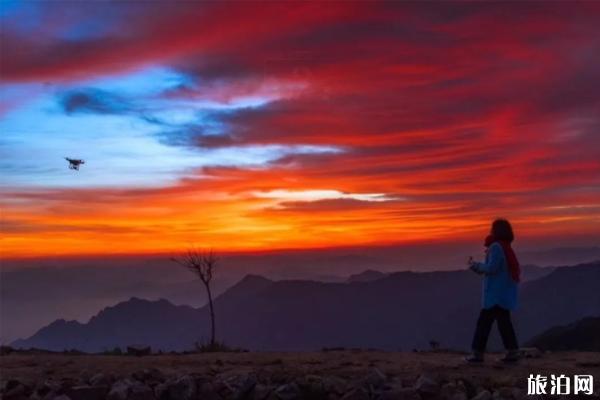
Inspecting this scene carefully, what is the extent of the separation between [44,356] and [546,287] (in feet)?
370

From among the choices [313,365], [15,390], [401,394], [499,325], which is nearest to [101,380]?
[15,390]

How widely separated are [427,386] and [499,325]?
2439mm

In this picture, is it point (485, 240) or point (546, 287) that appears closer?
point (485, 240)

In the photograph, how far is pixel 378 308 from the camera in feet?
469

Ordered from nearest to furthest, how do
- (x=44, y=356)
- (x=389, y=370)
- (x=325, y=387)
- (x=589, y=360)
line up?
(x=325, y=387)
(x=389, y=370)
(x=589, y=360)
(x=44, y=356)

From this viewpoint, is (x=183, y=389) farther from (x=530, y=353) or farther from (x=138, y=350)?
(x=530, y=353)

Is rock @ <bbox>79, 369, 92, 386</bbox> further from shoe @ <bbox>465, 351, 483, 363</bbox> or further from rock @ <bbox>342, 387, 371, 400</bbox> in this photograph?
shoe @ <bbox>465, 351, 483, 363</bbox>

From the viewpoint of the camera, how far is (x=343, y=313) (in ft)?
468

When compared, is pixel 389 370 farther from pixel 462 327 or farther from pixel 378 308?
pixel 378 308

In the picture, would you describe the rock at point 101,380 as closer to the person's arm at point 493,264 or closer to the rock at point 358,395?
the rock at point 358,395

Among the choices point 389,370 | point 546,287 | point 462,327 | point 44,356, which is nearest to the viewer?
point 389,370

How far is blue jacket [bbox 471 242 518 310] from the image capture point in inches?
541

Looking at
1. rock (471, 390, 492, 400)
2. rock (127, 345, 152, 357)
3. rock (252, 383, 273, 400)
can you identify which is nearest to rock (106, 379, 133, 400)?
rock (252, 383, 273, 400)

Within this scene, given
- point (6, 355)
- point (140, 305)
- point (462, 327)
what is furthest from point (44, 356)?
point (140, 305)
